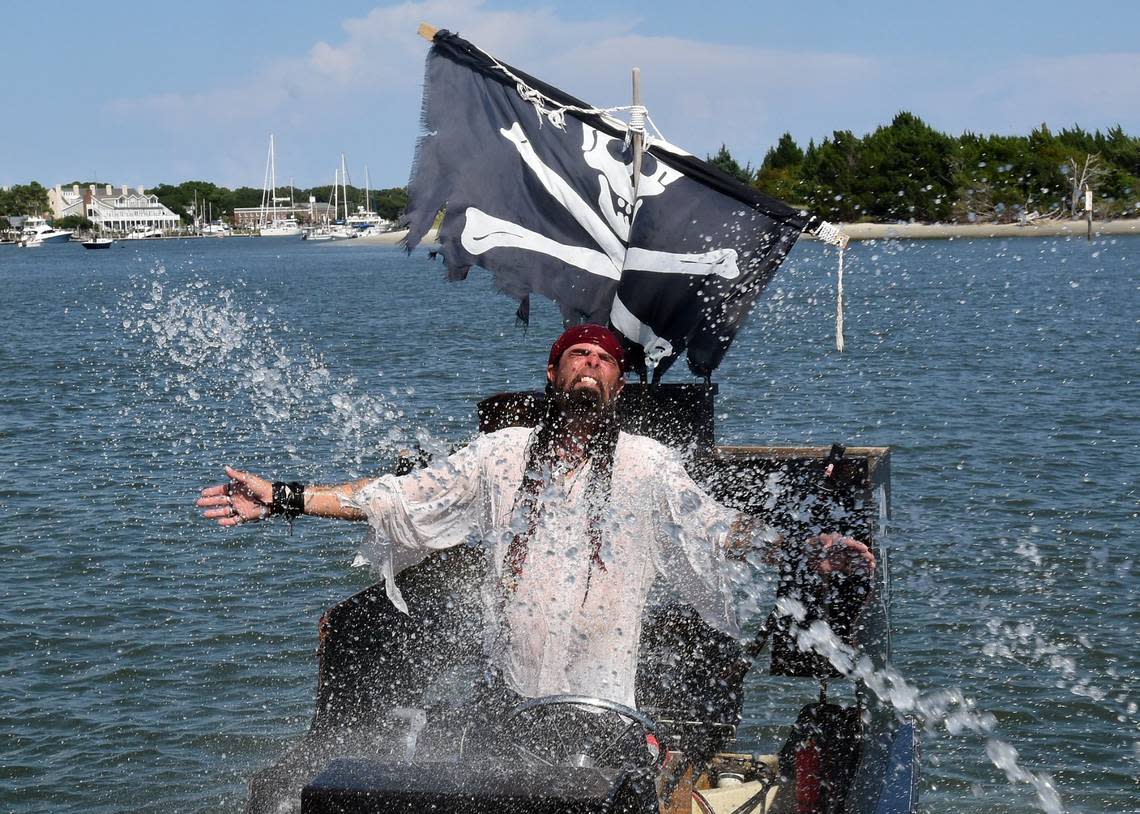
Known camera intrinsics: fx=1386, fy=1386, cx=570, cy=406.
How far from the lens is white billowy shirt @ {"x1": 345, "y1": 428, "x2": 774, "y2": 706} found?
14.6ft

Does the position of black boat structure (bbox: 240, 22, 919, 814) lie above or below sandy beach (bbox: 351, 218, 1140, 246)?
below

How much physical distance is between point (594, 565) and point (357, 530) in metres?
8.80

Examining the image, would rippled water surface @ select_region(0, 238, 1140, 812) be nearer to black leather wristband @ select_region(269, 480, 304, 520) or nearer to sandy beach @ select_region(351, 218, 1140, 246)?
black leather wristband @ select_region(269, 480, 304, 520)

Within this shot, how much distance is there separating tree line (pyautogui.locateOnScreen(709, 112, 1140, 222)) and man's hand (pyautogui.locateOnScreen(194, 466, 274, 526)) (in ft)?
180

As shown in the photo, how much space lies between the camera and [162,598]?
36.6 feet

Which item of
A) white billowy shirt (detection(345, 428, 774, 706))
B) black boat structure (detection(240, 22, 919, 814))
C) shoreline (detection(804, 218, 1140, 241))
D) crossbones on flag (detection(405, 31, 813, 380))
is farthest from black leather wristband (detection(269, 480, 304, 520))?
Answer: shoreline (detection(804, 218, 1140, 241))

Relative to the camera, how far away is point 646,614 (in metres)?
5.97

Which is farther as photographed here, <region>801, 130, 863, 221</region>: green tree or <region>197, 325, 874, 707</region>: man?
<region>801, 130, 863, 221</region>: green tree

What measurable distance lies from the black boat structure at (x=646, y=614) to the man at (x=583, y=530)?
0.22 meters

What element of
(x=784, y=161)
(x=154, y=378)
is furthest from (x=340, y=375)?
(x=784, y=161)

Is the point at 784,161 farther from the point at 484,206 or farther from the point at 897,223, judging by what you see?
the point at 484,206

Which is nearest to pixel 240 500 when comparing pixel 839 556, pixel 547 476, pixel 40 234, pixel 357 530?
pixel 547 476

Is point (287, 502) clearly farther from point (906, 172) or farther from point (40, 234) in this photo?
point (40, 234)

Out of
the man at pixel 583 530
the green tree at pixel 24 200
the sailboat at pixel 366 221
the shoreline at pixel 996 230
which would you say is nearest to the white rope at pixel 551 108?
the man at pixel 583 530
